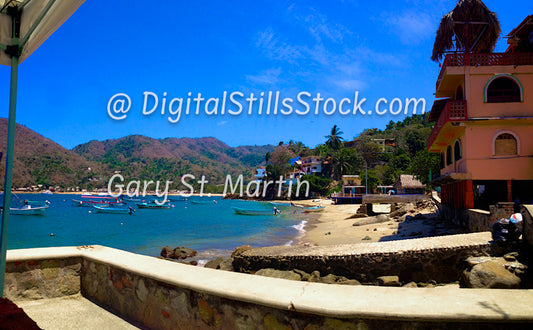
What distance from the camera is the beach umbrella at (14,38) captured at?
3.12 m

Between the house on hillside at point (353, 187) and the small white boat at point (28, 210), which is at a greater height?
the house on hillside at point (353, 187)

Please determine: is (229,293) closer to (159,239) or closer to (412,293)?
(412,293)

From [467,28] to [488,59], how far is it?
2261 mm

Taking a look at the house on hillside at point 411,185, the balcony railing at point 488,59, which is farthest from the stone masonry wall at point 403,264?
the house on hillside at point 411,185

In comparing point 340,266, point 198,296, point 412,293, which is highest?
point 412,293

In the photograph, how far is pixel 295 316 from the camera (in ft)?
7.73

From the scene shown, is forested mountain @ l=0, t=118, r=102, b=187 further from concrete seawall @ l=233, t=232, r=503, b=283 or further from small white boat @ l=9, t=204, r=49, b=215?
concrete seawall @ l=233, t=232, r=503, b=283

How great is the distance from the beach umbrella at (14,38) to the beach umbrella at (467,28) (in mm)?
15810

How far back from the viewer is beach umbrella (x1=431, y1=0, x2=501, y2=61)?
1440 centimetres

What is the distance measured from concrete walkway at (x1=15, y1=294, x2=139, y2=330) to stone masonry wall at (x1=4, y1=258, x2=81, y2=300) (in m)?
0.09

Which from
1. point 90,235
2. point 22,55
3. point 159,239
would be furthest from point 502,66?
point 90,235

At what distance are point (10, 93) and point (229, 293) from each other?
2.89 metres

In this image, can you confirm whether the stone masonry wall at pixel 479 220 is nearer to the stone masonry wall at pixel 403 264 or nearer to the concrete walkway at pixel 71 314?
the stone masonry wall at pixel 403 264

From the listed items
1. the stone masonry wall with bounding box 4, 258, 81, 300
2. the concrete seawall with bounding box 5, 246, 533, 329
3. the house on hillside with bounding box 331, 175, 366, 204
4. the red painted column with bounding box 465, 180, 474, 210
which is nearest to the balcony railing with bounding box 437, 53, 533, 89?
the red painted column with bounding box 465, 180, 474, 210
